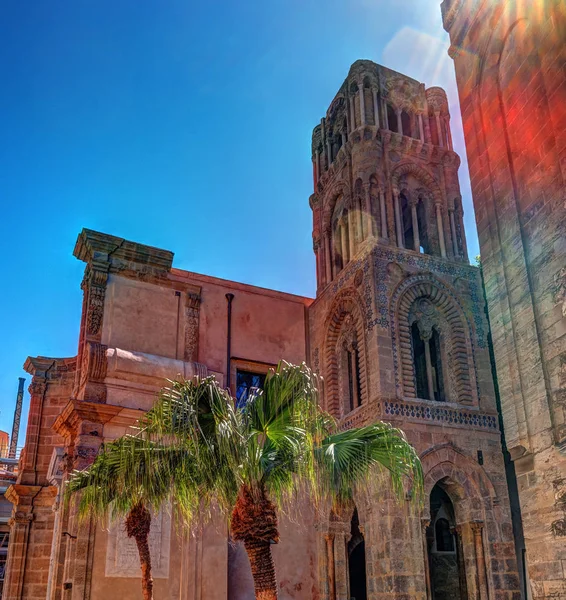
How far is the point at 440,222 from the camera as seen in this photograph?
1984 cm

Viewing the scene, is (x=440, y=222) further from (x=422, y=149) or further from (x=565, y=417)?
(x=565, y=417)

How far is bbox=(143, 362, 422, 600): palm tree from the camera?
9.48 meters

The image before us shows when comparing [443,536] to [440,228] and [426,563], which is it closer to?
[426,563]

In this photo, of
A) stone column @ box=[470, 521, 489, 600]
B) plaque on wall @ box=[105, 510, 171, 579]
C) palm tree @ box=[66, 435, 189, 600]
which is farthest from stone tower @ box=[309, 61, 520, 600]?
palm tree @ box=[66, 435, 189, 600]

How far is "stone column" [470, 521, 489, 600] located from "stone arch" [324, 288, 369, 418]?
3841 millimetres

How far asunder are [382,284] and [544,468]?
904 cm

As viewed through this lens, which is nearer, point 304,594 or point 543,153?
point 543,153

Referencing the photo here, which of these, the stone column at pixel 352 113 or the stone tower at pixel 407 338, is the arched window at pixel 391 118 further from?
the stone column at pixel 352 113

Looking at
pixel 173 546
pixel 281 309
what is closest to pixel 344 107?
pixel 281 309

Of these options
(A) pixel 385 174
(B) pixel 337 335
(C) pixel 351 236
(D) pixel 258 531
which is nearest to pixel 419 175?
(A) pixel 385 174

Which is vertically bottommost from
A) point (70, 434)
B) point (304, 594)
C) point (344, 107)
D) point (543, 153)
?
point (304, 594)

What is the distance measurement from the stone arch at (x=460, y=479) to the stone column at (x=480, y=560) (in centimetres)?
19

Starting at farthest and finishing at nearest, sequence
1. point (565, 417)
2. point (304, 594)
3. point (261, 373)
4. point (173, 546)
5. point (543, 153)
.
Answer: point (261, 373)
point (304, 594)
point (173, 546)
point (543, 153)
point (565, 417)

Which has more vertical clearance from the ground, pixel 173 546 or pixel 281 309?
pixel 281 309
